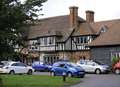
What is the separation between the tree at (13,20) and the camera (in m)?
20.7

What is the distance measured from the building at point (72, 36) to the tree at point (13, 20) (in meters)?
40.1

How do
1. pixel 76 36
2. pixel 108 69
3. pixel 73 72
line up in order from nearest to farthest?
pixel 73 72 → pixel 108 69 → pixel 76 36

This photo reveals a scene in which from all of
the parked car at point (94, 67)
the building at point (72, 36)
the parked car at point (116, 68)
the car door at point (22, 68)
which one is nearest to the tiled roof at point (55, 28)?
the building at point (72, 36)

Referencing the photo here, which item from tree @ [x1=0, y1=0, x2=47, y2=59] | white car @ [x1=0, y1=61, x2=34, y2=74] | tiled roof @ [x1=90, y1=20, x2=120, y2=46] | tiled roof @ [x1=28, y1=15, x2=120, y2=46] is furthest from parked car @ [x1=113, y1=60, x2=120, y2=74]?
tree @ [x1=0, y1=0, x2=47, y2=59]

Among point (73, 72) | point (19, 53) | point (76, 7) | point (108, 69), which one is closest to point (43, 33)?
point (76, 7)

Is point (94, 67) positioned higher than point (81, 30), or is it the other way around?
point (81, 30)

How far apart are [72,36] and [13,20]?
5196 centimetres

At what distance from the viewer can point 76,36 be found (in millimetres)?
71938

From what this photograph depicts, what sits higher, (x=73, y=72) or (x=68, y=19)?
(x=68, y=19)

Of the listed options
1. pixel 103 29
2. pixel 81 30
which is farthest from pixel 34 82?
pixel 81 30

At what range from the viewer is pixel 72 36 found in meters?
72.8

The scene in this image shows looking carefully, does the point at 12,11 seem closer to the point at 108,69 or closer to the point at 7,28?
the point at 7,28

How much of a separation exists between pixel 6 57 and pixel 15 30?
1.53 m

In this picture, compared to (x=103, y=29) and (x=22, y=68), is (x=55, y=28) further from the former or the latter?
(x=22, y=68)
